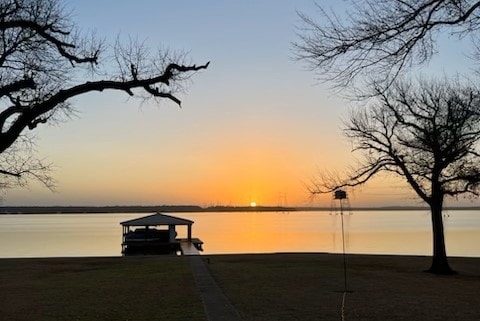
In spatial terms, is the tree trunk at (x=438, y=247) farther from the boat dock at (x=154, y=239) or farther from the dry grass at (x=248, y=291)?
the boat dock at (x=154, y=239)

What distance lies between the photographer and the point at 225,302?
13062 mm

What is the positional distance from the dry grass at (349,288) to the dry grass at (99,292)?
50.1 inches

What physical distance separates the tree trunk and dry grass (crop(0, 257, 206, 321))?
9.05 m

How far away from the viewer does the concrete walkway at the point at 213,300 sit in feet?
36.6

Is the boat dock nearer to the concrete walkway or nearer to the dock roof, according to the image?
the dock roof

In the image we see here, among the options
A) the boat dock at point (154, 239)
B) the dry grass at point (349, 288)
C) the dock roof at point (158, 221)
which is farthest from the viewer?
the dock roof at point (158, 221)

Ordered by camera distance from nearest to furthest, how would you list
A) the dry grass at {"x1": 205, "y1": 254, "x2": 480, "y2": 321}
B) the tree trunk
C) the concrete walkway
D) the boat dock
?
the concrete walkway < the dry grass at {"x1": 205, "y1": 254, "x2": 480, "y2": 321} < the tree trunk < the boat dock

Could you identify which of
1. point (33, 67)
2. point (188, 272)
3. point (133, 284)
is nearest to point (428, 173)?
point (188, 272)

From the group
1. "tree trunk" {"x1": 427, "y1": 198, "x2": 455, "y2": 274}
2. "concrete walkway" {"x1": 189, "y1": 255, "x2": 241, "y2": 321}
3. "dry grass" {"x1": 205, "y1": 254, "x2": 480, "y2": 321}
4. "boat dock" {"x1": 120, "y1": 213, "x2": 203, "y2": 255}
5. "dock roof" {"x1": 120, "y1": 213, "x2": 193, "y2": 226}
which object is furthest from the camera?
"dock roof" {"x1": 120, "y1": 213, "x2": 193, "y2": 226}

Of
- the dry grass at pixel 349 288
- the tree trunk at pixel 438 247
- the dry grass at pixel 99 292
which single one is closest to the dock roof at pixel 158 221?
the dry grass at pixel 99 292

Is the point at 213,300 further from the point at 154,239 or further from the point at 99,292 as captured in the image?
the point at 154,239

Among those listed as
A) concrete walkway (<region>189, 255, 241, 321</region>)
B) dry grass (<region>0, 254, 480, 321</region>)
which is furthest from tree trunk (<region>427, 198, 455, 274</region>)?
concrete walkway (<region>189, 255, 241, 321</region>)

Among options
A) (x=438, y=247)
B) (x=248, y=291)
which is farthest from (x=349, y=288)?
(x=438, y=247)

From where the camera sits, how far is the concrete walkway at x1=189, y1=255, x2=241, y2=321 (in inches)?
439
